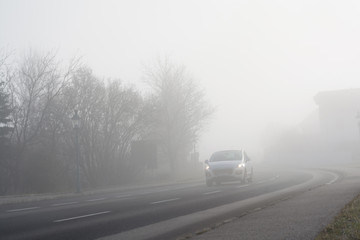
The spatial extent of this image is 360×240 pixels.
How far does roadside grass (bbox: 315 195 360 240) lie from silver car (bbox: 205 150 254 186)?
56.8 feet

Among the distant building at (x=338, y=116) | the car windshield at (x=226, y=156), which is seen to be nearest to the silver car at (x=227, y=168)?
the car windshield at (x=226, y=156)

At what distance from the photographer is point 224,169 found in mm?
27219

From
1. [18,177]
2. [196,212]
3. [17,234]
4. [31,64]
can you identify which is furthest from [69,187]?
[17,234]

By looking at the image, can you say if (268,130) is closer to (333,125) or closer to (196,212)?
(333,125)

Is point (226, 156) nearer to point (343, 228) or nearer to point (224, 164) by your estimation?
point (224, 164)

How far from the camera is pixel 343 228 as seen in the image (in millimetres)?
7891

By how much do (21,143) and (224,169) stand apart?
20.8 meters

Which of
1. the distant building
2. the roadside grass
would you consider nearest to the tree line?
the roadside grass

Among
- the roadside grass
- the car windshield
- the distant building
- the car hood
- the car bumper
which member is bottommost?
the roadside grass

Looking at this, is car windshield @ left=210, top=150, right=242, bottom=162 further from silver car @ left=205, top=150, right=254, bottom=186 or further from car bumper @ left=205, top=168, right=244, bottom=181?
car bumper @ left=205, top=168, right=244, bottom=181

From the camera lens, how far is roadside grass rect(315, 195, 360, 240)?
718 cm

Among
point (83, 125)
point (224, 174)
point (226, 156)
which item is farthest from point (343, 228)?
point (83, 125)

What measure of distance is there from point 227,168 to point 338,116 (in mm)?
81524

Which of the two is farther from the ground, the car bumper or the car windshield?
the car windshield
